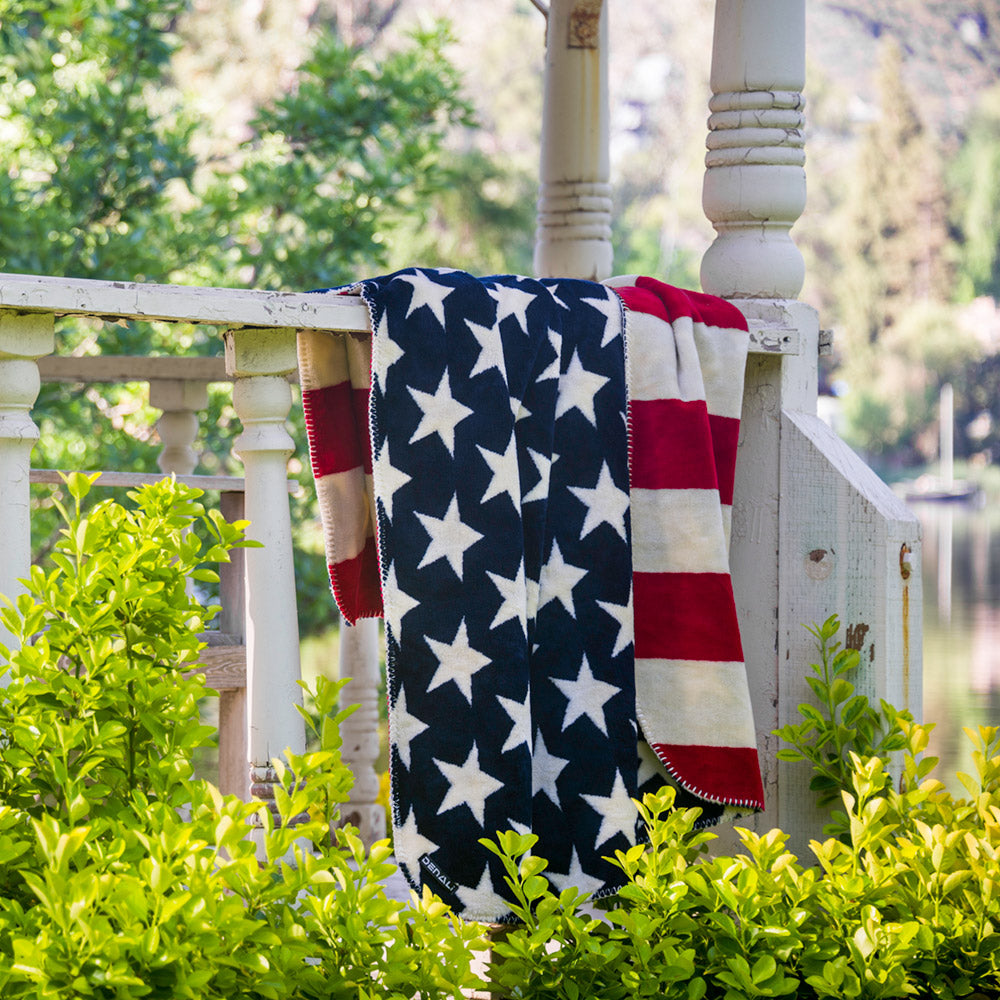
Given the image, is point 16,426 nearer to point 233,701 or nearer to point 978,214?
point 233,701

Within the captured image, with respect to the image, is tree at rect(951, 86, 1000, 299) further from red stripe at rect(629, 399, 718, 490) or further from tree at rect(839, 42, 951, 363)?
red stripe at rect(629, 399, 718, 490)

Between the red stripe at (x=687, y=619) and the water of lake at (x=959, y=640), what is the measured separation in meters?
1.09

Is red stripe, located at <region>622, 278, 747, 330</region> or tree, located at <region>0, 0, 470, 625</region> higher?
tree, located at <region>0, 0, 470, 625</region>

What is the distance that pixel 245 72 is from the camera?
13.3 meters

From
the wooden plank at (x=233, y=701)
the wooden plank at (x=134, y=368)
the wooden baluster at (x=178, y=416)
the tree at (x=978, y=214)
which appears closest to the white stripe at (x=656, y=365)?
the wooden plank at (x=233, y=701)

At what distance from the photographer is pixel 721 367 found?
5.42ft

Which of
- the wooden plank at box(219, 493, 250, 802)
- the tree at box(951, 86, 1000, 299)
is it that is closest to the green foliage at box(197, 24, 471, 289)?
the wooden plank at box(219, 493, 250, 802)

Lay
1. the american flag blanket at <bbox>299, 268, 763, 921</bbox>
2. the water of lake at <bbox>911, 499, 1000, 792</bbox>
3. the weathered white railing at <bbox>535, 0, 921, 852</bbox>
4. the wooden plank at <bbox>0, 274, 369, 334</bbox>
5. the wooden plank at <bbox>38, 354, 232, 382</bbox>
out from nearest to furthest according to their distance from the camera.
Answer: the wooden plank at <bbox>0, 274, 369, 334</bbox>
the american flag blanket at <bbox>299, 268, 763, 921</bbox>
the weathered white railing at <bbox>535, 0, 921, 852</bbox>
the wooden plank at <bbox>38, 354, 232, 382</bbox>
the water of lake at <bbox>911, 499, 1000, 792</bbox>

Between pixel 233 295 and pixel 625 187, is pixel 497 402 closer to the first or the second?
pixel 233 295

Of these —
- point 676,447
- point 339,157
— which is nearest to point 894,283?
point 339,157

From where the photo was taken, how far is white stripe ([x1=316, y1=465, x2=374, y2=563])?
1.57m

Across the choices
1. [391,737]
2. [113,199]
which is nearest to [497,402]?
[391,737]

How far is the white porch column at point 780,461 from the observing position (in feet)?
5.74

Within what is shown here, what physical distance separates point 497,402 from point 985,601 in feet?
41.6
